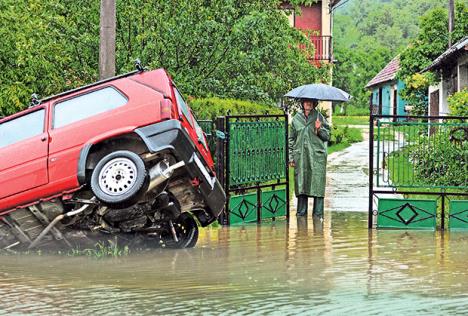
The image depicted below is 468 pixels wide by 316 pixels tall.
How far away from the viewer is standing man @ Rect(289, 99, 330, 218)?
17.0 m

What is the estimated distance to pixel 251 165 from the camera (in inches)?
646

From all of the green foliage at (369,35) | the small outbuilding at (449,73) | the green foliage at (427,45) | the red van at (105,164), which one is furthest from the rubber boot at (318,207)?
the green foliage at (369,35)

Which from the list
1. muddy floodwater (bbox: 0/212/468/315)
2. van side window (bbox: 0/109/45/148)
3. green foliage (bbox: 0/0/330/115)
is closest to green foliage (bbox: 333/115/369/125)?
green foliage (bbox: 0/0/330/115)

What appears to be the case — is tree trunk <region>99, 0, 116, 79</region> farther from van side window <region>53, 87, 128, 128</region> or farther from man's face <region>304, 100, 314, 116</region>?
van side window <region>53, 87, 128, 128</region>

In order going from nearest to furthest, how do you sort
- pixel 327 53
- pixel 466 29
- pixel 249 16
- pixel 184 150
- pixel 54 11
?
pixel 184 150 → pixel 54 11 → pixel 249 16 → pixel 466 29 → pixel 327 53

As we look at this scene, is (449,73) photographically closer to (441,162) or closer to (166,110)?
(441,162)

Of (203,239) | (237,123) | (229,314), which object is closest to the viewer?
(229,314)

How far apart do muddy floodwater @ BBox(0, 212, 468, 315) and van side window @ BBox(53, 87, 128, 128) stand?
148cm

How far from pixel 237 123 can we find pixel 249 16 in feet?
22.2

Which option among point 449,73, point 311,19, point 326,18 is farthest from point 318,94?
point 311,19

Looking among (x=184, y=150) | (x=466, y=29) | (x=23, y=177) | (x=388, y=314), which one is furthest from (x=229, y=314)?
(x=466, y=29)

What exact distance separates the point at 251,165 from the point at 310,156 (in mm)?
1063

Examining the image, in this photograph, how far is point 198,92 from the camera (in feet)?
72.8

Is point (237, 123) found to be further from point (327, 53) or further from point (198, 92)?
point (327, 53)
